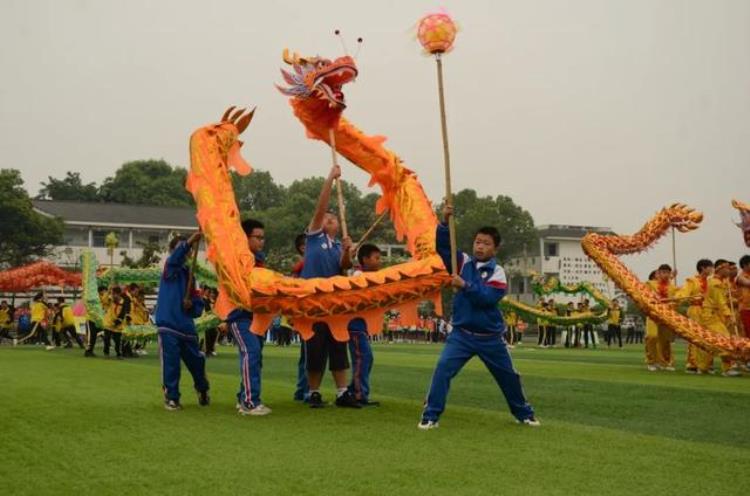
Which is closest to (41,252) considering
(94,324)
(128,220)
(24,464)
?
(128,220)

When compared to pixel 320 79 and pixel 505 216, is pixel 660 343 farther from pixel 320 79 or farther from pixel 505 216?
pixel 505 216

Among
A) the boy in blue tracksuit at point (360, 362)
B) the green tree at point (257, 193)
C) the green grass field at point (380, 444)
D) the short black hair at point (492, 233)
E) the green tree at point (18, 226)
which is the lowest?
the green grass field at point (380, 444)

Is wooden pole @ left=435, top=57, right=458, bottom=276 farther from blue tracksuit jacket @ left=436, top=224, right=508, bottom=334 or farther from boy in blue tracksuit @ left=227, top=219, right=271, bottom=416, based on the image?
boy in blue tracksuit @ left=227, top=219, right=271, bottom=416

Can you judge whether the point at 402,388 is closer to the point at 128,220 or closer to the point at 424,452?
the point at 424,452

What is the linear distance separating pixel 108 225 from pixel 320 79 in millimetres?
47797

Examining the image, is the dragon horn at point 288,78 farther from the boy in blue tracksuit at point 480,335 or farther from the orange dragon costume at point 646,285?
the orange dragon costume at point 646,285

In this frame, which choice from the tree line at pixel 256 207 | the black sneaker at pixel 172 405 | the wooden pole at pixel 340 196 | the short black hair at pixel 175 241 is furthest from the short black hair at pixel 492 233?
the tree line at pixel 256 207

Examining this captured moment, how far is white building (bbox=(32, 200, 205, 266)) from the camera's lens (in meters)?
52.2

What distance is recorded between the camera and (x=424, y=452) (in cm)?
592

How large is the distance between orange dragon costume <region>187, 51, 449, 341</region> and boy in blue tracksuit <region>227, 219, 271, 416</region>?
0.49 metres

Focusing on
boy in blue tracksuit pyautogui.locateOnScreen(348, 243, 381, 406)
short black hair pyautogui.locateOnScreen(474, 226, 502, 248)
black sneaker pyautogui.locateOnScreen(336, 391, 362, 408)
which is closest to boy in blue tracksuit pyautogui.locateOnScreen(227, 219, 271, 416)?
black sneaker pyautogui.locateOnScreen(336, 391, 362, 408)

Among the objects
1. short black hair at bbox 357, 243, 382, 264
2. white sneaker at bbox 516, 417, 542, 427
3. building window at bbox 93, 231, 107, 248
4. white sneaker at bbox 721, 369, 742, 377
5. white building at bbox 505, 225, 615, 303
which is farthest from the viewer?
white building at bbox 505, 225, 615, 303

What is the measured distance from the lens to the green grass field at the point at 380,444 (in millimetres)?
4926

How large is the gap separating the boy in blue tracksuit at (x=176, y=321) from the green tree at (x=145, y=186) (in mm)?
57091
